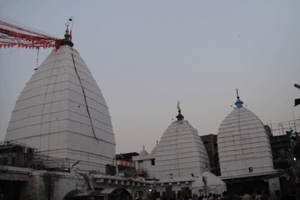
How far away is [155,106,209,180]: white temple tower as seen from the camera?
39094mm

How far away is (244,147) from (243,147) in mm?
118

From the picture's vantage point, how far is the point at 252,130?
36.9 meters

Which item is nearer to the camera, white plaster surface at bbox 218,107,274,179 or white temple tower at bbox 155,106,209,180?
white plaster surface at bbox 218,107,274,179

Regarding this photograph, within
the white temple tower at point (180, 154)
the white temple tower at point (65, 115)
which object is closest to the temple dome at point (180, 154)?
the white temple tower at point (180, 154)

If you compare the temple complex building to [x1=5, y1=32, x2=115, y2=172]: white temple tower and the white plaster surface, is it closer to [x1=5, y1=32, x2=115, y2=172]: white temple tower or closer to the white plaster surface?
the white plaster surface

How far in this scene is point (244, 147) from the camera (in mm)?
36094

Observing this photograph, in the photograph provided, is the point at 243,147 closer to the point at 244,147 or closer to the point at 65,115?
the point at 244,147

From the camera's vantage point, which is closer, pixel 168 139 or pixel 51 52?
pixel 51 52

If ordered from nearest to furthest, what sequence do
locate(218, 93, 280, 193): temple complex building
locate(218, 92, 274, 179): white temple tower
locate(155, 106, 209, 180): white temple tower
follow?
locate(218, 93, 280, 193): temple complex building
locate(218, 92, 274, 179): white temple tower
locate(155, 106, 209, 180): white temple tower

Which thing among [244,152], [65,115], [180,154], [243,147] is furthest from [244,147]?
[65,115]

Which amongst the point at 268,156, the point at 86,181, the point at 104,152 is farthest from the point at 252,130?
the point at 86,181

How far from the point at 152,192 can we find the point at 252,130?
14.5 metres

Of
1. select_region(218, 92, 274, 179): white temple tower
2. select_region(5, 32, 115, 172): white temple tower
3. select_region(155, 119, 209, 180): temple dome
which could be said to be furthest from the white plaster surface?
select_region(5, 32, 115, 172): white temple tower

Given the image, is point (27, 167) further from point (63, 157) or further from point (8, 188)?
point (63, 157)
